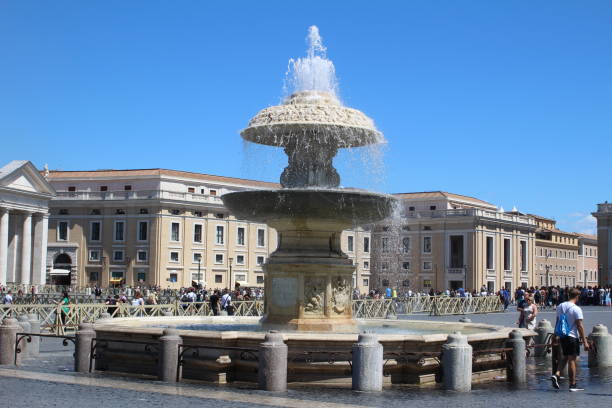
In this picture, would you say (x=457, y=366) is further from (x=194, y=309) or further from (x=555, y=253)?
(x=555, y=253)

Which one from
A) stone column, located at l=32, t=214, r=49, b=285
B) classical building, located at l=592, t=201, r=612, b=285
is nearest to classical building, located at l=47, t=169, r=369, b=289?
stone column, located at l=32, t=214, r=49, b=285

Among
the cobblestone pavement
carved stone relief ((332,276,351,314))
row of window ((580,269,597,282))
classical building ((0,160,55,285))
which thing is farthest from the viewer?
row of window ((580,269,597,282))

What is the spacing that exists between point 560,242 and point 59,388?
4606 inches

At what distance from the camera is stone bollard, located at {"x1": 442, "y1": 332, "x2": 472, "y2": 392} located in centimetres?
1150

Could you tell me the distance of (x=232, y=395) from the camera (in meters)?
10.7

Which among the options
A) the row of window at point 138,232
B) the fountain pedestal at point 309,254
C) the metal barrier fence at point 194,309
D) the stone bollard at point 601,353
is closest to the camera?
the fountain pedestal at point 309,254

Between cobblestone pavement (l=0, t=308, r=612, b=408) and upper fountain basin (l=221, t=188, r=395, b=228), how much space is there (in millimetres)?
3356

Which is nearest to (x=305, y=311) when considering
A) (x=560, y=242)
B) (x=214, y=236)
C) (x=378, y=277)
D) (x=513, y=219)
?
(x=214, y=236)

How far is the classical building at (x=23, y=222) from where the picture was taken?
6431 cm

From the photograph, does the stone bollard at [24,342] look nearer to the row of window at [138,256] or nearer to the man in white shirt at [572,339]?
the man in white shirt at [572,339]

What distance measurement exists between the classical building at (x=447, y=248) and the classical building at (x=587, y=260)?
35.4 metres

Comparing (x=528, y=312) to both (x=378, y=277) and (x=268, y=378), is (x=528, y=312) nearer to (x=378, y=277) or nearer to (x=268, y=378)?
(x=268, y=378)

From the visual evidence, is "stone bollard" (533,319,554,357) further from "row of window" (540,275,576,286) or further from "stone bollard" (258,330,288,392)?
"row of window" (540,275,576,286)

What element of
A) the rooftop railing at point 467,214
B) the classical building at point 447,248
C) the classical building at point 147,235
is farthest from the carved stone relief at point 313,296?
the rooftop railing at point 467,214
